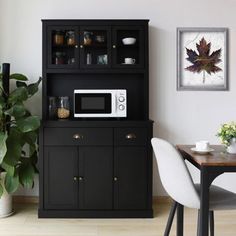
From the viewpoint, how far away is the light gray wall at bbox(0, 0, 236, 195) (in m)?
3.62

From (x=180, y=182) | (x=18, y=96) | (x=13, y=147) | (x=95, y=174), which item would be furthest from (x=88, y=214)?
(x=180, y=182)

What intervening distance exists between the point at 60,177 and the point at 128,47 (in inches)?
60.1

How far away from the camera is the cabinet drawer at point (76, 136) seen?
3191 mm

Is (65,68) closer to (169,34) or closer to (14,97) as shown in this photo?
(14,97)

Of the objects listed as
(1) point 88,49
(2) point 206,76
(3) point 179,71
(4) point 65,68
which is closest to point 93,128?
(4) point 65,68

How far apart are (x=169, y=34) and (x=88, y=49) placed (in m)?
0.90

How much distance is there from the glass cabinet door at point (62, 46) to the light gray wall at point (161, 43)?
0.30m

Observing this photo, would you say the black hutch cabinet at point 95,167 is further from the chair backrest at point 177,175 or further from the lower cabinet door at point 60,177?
the chair backrest at point 177,175

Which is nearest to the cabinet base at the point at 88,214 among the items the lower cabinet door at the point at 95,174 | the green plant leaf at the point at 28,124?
the lower cabinet door at the point at 95,174

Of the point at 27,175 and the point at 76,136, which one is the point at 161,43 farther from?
the point at 27,175

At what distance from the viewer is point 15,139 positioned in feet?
10.1

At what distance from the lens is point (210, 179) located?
1.94 metres

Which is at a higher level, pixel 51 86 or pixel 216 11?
pixel 216 11

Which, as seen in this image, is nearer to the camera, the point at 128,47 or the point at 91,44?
the point at 91,44
